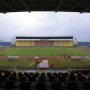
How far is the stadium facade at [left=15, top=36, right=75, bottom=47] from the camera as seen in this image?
11676cm

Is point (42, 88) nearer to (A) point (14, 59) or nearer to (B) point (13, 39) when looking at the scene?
(A) point (14, 59)

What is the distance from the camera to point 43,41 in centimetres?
11675

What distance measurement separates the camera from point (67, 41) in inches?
4658

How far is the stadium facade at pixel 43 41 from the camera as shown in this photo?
117 meters

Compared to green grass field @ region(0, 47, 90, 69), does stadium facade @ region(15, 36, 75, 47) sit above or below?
above
